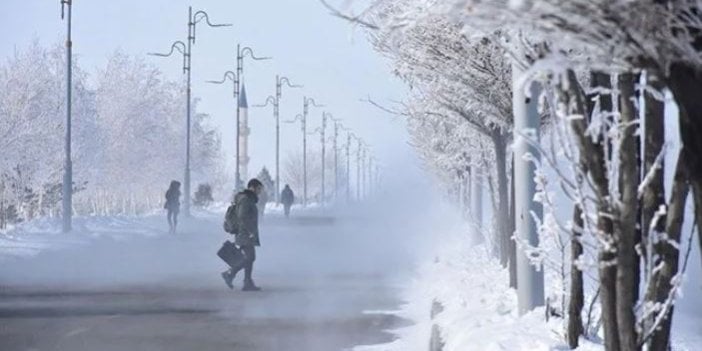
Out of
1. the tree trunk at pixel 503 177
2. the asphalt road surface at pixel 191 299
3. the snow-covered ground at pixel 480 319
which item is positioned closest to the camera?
the snow-covered ground at pixel 480 319

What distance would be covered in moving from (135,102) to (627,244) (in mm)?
71500

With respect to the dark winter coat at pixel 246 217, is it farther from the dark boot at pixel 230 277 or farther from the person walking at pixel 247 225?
the dark boot at pixel 230 277

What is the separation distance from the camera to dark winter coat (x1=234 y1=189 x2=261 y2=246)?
20.0 meters

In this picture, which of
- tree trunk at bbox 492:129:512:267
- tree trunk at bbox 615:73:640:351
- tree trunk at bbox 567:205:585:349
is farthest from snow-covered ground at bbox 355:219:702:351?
tree trunk at bbox 615:73:640:351

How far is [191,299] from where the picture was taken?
18.3 meters

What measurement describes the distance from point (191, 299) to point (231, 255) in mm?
2145

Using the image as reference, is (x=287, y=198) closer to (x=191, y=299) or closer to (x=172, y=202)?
(x=172, y=202)

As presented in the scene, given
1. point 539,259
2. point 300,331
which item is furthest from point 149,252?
point 539,259

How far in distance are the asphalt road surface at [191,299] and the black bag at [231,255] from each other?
1.46 feet

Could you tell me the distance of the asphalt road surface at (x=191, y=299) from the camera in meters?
13.2

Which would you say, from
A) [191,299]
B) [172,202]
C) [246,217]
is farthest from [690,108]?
→ [172,202]

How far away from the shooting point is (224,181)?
430 feet

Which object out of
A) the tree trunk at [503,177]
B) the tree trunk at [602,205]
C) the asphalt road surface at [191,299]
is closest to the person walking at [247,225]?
the asphalt road surface at [191,299]

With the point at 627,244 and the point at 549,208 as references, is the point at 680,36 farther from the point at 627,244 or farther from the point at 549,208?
the point at 549,208
